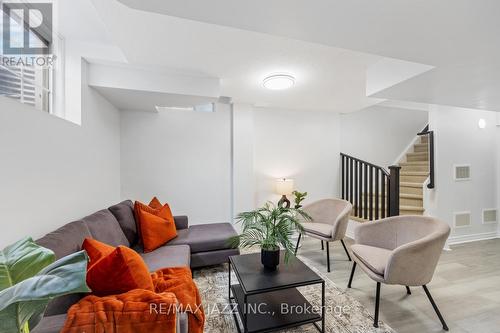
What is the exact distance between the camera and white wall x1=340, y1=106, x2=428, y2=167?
4699mm

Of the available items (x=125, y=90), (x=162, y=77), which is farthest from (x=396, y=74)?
(x=125, y=90)

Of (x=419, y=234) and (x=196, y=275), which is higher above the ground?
(x=419, y=234)

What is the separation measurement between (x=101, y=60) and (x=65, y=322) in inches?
88.8

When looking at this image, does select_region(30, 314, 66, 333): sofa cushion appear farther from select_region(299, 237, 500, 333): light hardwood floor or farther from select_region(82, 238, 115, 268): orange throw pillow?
select_region(299, 237, 500, 333): light hardwood floor

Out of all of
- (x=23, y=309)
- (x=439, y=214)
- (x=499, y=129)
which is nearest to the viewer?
(x=23, y=309)

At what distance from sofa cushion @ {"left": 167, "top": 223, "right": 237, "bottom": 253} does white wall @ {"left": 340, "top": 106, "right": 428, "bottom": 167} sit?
313cm

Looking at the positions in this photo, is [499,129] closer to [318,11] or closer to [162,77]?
[318,11]

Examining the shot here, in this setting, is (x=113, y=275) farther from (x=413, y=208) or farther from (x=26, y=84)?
(x=413, y=208)

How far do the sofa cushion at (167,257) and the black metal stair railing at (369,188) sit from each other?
9.12ft

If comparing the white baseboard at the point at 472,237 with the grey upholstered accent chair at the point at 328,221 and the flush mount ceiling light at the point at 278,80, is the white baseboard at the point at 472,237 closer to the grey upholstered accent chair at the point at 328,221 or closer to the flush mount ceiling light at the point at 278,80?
the grey upholstered accent chair at the point at 328,221

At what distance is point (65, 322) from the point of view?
0.95m

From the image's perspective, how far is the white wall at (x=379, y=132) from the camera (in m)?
4.70

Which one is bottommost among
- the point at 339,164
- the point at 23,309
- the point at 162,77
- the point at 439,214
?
the point at 439,214

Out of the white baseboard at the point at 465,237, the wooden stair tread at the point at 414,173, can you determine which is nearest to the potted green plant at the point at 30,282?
the white baseboard at the point at 465,237
